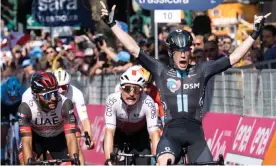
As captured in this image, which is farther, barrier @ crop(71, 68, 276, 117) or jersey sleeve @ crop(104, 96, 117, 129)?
barrier @ crop(71, 68, 276, 117)

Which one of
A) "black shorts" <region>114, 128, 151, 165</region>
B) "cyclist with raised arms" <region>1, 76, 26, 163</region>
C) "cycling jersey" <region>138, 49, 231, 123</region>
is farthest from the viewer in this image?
"cyclist with raised arms" <region>1, 76, 26, 163</region>

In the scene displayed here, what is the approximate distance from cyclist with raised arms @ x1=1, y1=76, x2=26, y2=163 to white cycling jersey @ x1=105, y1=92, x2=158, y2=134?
A: 6729 millimetres

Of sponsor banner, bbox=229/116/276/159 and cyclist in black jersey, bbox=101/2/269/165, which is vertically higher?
cyclist in black jersey, bbox=101/2/269/165

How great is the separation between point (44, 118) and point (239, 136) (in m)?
3.36

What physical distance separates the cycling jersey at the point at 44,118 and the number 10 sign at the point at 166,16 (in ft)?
16.3

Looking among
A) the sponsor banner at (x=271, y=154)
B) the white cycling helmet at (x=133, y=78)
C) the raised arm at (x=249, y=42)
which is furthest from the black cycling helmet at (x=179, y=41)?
the sponsor banner at (x=271, y=154)

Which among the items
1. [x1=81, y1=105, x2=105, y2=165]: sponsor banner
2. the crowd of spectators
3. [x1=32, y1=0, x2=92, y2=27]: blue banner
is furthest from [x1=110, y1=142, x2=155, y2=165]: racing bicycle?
[x1=32, y1=0, x2=92, y2=27]: blue banner

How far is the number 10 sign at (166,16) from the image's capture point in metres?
17.1

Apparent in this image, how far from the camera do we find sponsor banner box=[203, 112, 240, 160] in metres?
14.7

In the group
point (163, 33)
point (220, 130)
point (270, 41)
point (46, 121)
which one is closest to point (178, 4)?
point (270, 41)

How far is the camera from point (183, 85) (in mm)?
10695

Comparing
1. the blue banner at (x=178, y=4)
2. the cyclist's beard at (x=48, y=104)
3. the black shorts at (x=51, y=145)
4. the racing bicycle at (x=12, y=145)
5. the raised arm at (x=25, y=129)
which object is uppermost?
the blue banner at (x=178, y=4)

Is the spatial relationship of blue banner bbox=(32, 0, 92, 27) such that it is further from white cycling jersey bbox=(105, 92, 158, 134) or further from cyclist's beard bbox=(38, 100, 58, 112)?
cyclist's beard bbox=(38, 100, 58, 112)

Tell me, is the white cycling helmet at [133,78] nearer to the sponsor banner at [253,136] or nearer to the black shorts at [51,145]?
the black shorts at [51,145]
